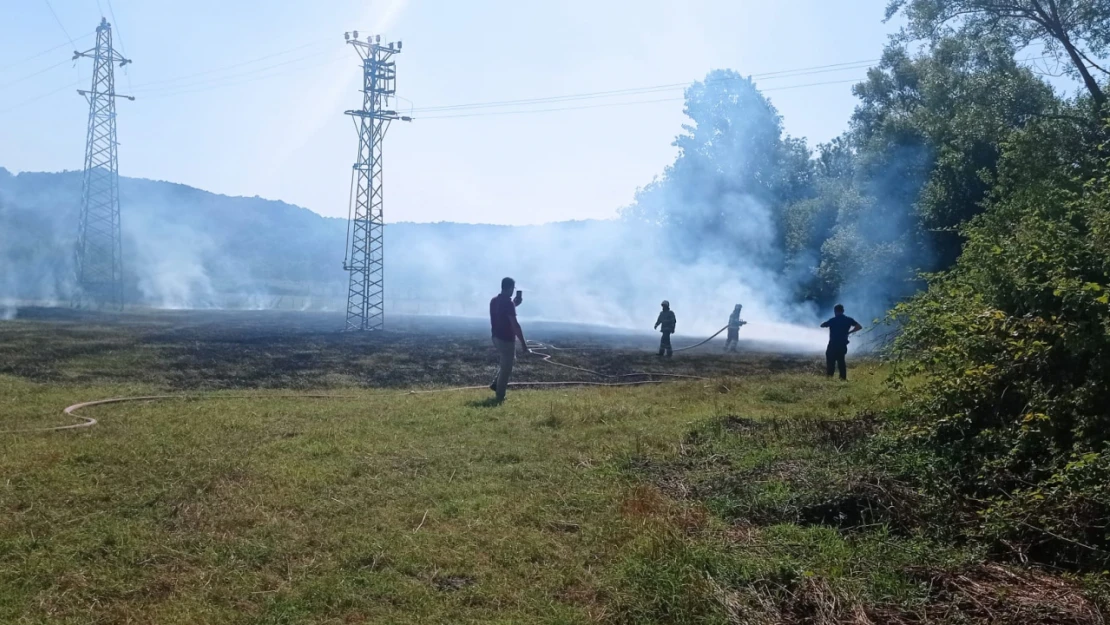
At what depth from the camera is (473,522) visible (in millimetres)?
5652

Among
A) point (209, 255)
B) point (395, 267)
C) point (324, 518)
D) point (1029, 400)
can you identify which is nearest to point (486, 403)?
point (324, 518)

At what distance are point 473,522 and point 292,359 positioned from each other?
50.1 ft

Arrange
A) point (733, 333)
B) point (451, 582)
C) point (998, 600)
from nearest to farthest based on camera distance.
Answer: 1. point (998, 600)
2. point (451, 582)
3. point (733, 333)

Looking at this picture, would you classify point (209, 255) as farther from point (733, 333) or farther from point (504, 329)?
point (504, 329)

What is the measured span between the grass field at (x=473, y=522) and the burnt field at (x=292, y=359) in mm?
4302

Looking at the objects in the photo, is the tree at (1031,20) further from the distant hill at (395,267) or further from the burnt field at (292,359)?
the distant hill at (395,267)

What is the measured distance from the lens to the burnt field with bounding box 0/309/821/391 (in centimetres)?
1517

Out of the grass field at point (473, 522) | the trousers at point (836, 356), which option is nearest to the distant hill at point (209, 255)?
the trousers at point (836, 356)

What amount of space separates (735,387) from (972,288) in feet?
18.7

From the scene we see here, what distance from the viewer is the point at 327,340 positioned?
2698 cm

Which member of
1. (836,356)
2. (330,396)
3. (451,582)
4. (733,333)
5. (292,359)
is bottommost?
(451,582)

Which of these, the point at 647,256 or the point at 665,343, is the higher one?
the point at 647,256

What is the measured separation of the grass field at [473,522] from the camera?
4.13m

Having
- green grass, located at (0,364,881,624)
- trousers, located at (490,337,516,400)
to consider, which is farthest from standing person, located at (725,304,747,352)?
green grass, located at (0,364,881,624)
